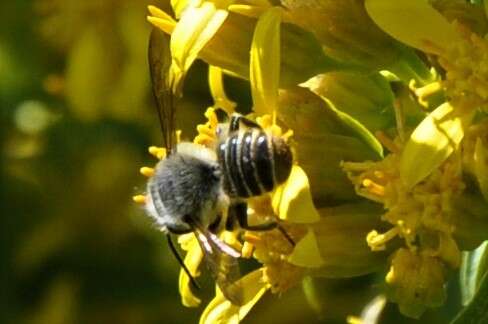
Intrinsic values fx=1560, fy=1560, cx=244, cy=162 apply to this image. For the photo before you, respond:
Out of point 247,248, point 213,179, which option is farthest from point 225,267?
point 213,179

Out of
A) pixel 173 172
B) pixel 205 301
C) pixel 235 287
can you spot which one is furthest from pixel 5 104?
pixel 235 287

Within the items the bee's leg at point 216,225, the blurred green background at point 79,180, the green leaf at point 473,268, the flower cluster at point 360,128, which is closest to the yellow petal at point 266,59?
the flower cluster at point 360,128

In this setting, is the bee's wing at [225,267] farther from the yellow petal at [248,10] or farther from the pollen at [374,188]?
the yellow petal at [248,10]

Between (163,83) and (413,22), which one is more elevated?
(413,22)

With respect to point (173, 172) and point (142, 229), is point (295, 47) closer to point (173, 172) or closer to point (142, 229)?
point (173, 172)

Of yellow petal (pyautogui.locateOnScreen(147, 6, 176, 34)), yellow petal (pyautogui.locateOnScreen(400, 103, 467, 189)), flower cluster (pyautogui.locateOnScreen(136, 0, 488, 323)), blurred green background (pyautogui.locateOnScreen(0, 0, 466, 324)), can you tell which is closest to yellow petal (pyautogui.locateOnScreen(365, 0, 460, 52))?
flower cluster (pyautogui.locateOnScreen(136, 0, 488, 323))

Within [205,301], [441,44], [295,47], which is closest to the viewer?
[441,44]

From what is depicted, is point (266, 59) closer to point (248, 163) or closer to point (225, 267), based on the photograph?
point (248, 163)

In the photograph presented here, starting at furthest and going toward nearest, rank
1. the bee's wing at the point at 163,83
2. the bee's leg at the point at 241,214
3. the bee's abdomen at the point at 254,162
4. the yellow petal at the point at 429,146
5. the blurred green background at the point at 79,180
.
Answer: the blurred green background at the point at 79,180, the bee's wing at the point at 163,83, the bee's leg at the point at 241,214, the bee's abdomen at the point at 254,162, the yellow petal at the point at 429,146
